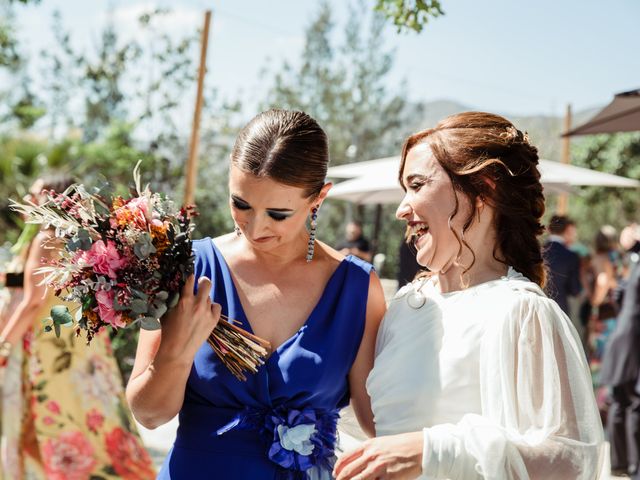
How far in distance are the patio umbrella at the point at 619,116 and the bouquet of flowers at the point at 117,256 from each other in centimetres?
279

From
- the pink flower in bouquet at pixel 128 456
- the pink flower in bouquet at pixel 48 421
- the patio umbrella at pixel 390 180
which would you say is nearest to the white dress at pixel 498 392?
the pink flower in bouquet at pixel 128 456

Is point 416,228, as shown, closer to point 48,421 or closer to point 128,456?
point 128,456

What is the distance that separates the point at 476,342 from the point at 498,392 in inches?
7.2

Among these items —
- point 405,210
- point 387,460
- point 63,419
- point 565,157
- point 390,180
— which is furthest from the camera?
point 565,157

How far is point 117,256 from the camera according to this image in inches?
88.9

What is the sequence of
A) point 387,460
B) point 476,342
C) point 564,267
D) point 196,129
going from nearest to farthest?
point 387,460, point 476,342, point 564,267, point 196,129

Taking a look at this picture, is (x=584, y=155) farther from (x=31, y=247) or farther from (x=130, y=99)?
(x=31, y=247)

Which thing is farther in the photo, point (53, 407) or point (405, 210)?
point (53, 407)

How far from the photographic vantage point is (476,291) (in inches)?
91.8

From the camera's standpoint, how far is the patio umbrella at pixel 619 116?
440cm

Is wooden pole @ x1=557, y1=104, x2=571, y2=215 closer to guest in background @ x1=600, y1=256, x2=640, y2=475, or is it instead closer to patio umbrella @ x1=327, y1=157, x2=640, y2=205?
patio umbrella @ x1=327, y1=157, x2=640, y2=205

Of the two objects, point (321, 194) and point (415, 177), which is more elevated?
point (415, 177)

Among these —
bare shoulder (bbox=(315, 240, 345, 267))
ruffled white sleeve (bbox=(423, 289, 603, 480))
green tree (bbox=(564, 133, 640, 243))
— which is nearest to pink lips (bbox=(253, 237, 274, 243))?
bare shoulder (bbox=(315, 240, 345, 267))

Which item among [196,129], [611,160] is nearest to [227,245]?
[196,129]
